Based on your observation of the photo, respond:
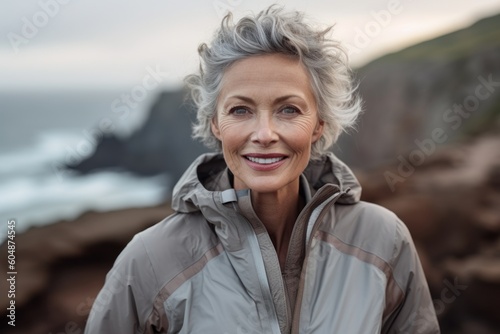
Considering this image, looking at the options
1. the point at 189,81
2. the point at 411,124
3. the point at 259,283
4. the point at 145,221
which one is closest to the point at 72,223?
the point at 145,221

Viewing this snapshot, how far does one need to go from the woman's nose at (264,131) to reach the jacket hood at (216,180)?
0.19m

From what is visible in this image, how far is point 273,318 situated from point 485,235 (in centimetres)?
338

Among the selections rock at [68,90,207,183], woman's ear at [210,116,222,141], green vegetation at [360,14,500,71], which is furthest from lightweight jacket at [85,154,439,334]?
rock at [68,90,207,183]

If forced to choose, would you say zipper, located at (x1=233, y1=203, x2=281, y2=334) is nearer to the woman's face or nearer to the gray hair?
the woman's face

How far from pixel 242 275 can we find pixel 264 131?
365mm

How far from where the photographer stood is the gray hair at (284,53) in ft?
5.49

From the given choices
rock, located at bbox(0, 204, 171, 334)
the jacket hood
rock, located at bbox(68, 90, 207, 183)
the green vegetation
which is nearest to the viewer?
the jacket hood

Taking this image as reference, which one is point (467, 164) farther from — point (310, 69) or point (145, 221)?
point (310, 69)

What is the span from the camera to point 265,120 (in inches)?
65.6

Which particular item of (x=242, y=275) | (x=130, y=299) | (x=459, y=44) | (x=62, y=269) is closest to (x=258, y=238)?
(x=242, y=275)

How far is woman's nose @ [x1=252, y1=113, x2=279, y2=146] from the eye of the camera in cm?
165

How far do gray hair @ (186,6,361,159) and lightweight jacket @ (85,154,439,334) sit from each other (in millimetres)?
175

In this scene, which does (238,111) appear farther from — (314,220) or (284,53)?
(314,220)

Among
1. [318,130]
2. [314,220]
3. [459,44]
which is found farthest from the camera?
[459,44]
